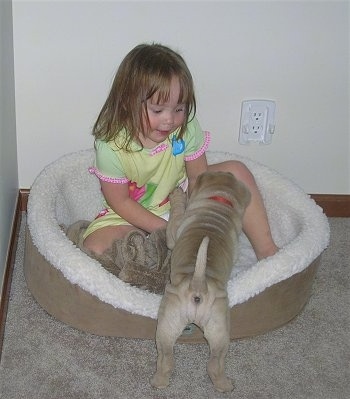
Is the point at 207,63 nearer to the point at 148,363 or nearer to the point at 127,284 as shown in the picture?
the point at 127,284

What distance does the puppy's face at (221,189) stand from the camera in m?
1.68

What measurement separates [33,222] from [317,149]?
107 cm

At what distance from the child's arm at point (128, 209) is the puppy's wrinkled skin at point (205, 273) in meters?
0.19

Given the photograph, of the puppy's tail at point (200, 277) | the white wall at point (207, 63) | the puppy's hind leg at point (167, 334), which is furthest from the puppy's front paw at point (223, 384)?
the white wall at point (207, 63)

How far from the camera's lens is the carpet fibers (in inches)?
63.0

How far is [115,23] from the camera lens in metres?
2.08

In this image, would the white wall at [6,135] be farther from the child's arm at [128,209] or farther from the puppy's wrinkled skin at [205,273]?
the puppy's wrinkled skin at [205,273]

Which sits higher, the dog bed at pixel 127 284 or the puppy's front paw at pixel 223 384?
the dog bed at pixel 127 284

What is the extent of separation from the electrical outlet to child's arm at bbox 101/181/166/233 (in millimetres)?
557

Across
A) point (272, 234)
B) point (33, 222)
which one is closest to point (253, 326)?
point (272, 234)

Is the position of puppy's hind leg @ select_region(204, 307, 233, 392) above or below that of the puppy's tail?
below

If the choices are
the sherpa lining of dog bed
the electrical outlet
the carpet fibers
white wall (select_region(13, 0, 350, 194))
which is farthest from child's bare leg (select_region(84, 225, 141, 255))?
the electrical outlet

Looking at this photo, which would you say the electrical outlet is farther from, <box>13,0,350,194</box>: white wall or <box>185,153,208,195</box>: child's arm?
<box>185,153,208,195</box>: child's arm

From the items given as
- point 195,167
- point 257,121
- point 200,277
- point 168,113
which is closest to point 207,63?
point 257,121
